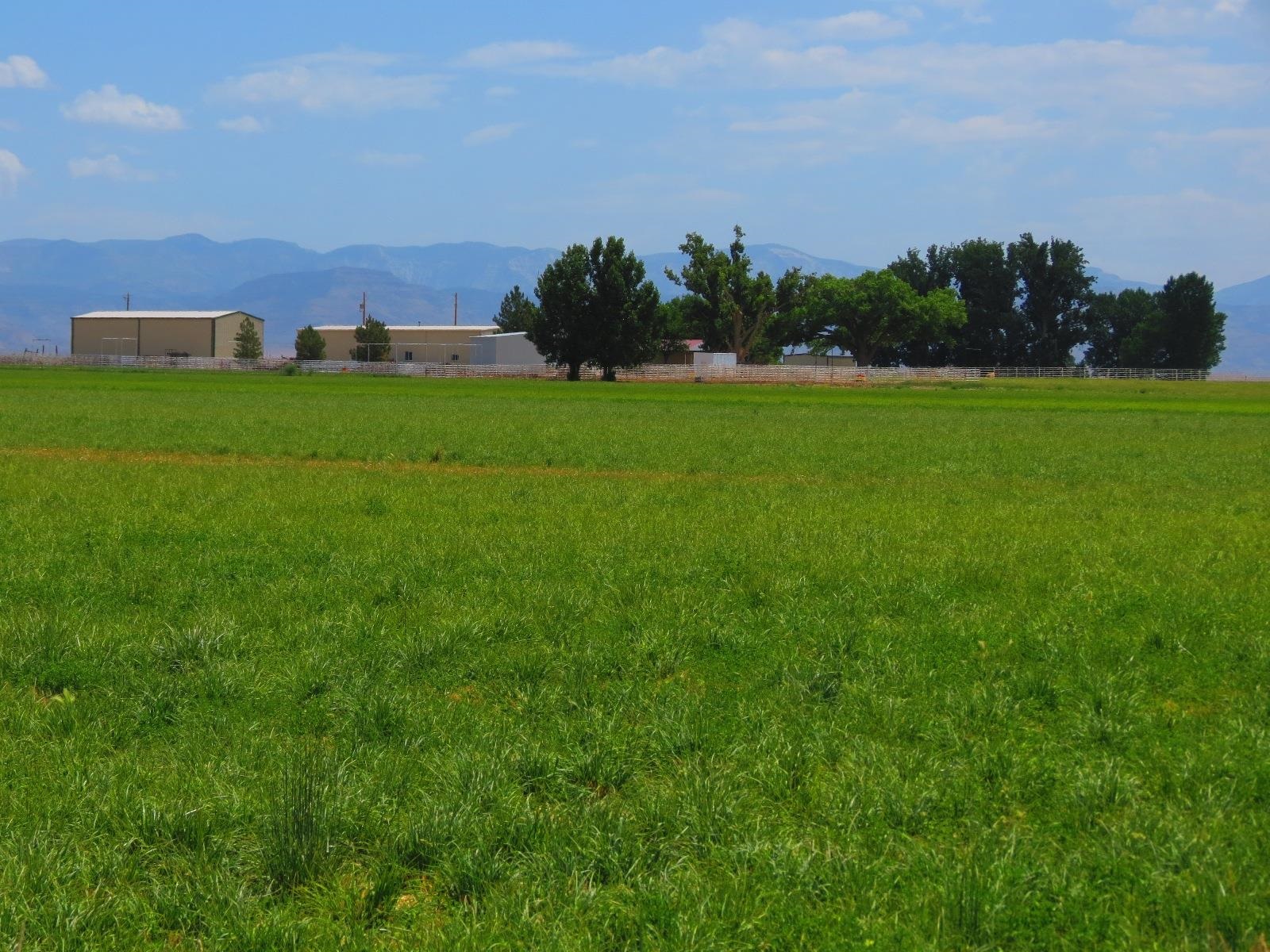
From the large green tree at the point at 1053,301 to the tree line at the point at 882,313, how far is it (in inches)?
6.6

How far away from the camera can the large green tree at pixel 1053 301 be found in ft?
563

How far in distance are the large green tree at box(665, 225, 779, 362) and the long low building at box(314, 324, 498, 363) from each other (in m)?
28.1

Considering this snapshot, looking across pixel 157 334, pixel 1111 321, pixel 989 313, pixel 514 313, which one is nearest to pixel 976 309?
pixel 989 313

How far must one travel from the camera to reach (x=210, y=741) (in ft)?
21.8

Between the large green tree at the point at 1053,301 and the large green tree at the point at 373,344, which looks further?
the large green tree at the point at 1053,301

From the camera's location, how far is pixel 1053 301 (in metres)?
174

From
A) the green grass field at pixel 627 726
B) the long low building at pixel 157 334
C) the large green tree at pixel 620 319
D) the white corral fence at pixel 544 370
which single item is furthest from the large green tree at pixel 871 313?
the green grass field at pixel 627 726

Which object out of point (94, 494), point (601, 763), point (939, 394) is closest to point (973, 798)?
point (601, 763)

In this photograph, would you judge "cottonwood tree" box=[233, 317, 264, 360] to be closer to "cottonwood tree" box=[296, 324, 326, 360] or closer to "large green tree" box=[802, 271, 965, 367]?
"cottonwood tree" box=[296, 324, 326, 360]

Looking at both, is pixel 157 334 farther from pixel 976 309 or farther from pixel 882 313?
pixel 976 309

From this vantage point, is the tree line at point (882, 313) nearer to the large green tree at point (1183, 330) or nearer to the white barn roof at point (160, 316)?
the large green tree at point (1183, 330)

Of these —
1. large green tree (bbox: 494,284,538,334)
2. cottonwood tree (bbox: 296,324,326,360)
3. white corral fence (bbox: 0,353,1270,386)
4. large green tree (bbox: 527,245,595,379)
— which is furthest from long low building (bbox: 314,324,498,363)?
large green tree (bbox: 527,245,595,379)

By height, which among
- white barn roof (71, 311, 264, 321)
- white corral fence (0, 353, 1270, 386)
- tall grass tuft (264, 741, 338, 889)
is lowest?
tall grass tuft (264, 741, 338, 889)

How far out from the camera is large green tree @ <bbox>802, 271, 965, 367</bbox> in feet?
480
